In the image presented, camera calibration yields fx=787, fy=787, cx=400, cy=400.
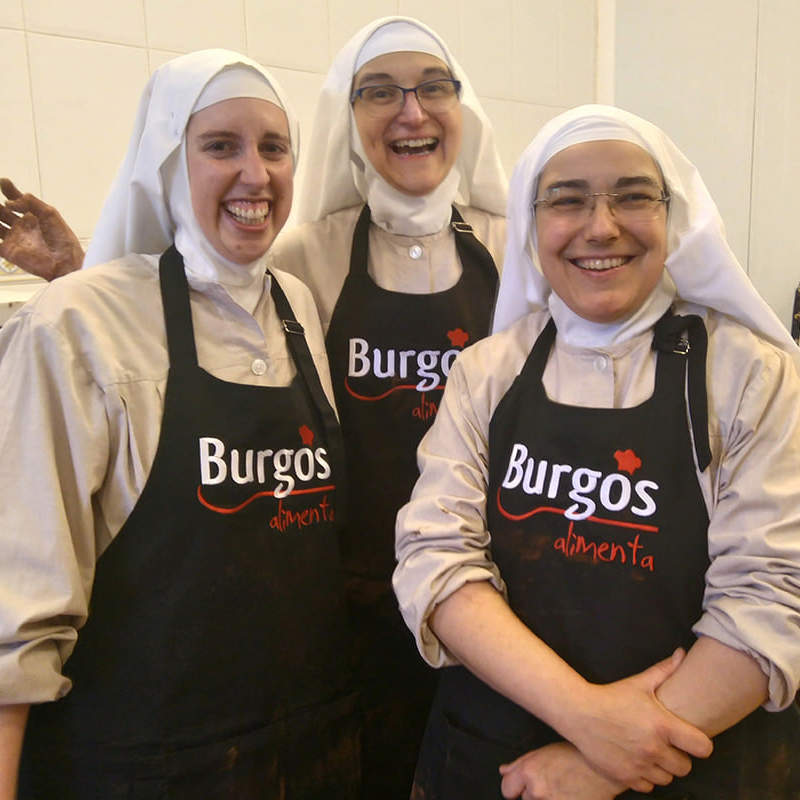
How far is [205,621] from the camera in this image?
1.23m

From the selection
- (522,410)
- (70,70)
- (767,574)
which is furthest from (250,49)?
(767,574)

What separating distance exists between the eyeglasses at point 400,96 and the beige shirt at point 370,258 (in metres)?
0.24

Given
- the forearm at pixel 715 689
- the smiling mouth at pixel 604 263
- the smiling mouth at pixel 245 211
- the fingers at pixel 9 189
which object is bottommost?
the forearm at pixel 715 689

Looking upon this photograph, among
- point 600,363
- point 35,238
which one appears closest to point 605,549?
point 600,363

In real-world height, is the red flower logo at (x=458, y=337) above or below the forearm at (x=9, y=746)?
above

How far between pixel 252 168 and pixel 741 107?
2430 millimetres

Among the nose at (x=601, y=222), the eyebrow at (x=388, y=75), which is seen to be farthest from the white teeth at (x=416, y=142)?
the nose at (x=601, y=222)

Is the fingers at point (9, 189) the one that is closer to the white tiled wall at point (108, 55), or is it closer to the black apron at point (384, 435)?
the white tiled wall at point (108, 55)

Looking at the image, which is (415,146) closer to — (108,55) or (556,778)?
(108,55)

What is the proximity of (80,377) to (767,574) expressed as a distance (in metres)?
0.99

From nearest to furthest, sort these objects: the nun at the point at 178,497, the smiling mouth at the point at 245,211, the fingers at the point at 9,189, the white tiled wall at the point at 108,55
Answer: the nun at the point at 178,497
the smiling mouth at the point at 245,211
the fingers at the point at 9,189
the white tiled wall at the point at 108,55

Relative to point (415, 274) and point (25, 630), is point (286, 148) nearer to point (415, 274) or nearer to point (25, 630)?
point (415, 274)

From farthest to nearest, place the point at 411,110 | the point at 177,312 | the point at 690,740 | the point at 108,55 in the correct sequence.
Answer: the point at 108,55 < the point at 411,110 < the point at 177,312 < the point at 690,740

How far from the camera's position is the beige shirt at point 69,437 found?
1.08m
